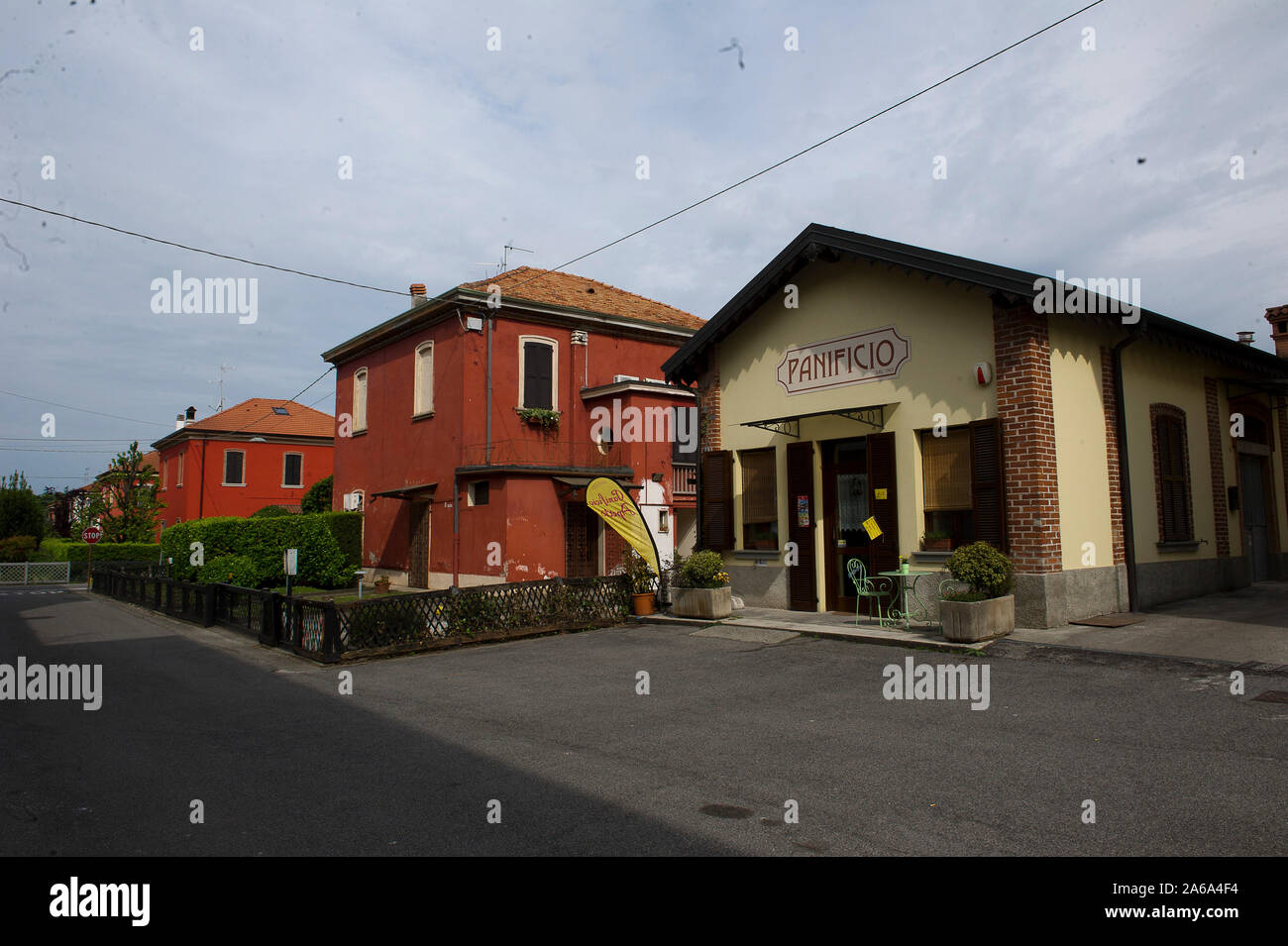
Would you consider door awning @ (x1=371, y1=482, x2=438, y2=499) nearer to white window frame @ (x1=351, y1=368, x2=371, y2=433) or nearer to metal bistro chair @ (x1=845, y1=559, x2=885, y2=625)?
white window frame @ (x1=351, y1=368, x2=371, y2=433)

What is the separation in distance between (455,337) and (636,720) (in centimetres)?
1624

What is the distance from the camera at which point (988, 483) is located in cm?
1013

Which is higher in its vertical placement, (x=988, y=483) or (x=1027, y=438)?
(x=1027, y=438)

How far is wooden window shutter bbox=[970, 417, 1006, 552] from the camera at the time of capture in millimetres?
10000

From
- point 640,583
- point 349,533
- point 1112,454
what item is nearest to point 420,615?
point 640,583

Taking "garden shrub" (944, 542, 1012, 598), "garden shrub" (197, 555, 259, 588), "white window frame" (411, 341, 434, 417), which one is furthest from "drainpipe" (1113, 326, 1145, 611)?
"garden shrub" (197, 555, 259, 588)

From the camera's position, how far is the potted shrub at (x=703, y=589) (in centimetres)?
1243

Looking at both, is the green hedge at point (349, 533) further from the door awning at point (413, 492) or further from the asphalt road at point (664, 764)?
the asphalt road at point (664, 764)

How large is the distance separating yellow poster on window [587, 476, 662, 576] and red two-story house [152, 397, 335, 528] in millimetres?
29682

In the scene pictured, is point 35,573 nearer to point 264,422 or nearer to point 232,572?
point 264,422

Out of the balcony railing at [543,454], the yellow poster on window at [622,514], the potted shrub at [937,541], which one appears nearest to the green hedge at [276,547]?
the balcony railing at [543,454]

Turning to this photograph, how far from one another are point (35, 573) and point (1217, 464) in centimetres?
4249
